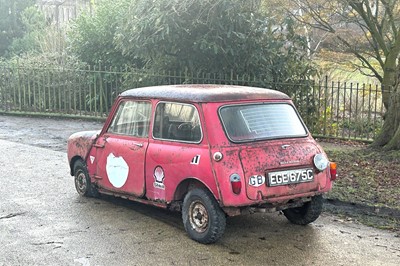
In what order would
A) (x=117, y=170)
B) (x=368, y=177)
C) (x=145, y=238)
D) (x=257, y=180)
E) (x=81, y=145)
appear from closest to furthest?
(x=257, y=180)
(x=145, y=238)
(x=117, y=170)
(x=81, y=145)
(x=368, y=177)

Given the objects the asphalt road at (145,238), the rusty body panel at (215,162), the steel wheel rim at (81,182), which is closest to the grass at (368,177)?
the asphalt road at (145,238)

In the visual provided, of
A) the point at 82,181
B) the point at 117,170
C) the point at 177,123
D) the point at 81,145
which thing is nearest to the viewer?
the point at 177,123

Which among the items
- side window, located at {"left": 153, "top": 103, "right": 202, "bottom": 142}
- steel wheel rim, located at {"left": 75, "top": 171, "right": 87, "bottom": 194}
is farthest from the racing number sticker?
steel wheel rim, located at {"left": 75, "top": 171, "right": 87, "bottom": 194}

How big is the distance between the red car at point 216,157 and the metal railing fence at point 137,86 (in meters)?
6.58

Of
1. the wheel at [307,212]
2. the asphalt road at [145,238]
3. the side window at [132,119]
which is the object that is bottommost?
the asphalt road at [145,238]

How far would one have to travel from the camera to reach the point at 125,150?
6.95m

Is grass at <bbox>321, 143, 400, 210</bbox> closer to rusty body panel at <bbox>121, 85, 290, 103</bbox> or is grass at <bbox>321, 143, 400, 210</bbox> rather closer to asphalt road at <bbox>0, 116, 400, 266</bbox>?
asphalt road at <bbox>0, 116, 400, 266</bbox>

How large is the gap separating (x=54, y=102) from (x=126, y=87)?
279 centimetres

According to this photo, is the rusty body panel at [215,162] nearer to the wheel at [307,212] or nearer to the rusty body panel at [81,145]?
the wheel at [307,212]

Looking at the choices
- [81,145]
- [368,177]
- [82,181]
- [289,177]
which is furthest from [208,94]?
[368,177]

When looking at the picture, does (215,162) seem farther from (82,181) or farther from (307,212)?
(82,181)

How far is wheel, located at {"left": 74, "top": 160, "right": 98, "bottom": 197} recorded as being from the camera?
7.79 metres

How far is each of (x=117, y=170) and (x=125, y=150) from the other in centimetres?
30

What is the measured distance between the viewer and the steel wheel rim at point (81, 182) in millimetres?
7889
